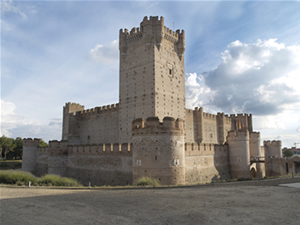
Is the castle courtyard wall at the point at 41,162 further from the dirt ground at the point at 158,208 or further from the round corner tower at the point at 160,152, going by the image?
the dirt ground at the point at 158,208

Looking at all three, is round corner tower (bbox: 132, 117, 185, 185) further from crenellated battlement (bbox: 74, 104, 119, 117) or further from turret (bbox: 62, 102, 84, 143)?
turret (bbox: 62, 102, 84, 143)

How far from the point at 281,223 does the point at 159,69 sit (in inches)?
865

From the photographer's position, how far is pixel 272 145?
117 feet

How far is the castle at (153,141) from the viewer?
657 inches

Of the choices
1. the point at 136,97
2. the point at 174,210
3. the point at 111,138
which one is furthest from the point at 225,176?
the point at 174,210

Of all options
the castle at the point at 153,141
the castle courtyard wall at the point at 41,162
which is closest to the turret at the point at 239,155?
the castle at the point at 153,141

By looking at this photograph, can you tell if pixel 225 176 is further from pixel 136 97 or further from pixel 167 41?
pixel 167 41

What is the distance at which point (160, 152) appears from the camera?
1634cm

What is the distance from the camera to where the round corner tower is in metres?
16.2

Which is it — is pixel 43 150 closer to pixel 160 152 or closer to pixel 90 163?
pixel 90 163

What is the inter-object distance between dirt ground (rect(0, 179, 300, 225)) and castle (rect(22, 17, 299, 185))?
561 centimetres

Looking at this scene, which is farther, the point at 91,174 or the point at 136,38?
the point at 136,38

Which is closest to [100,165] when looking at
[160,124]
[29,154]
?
[160,124]

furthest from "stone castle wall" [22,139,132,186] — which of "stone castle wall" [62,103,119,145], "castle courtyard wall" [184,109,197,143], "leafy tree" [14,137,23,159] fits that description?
"leafy tree" [14,137,23,159]
